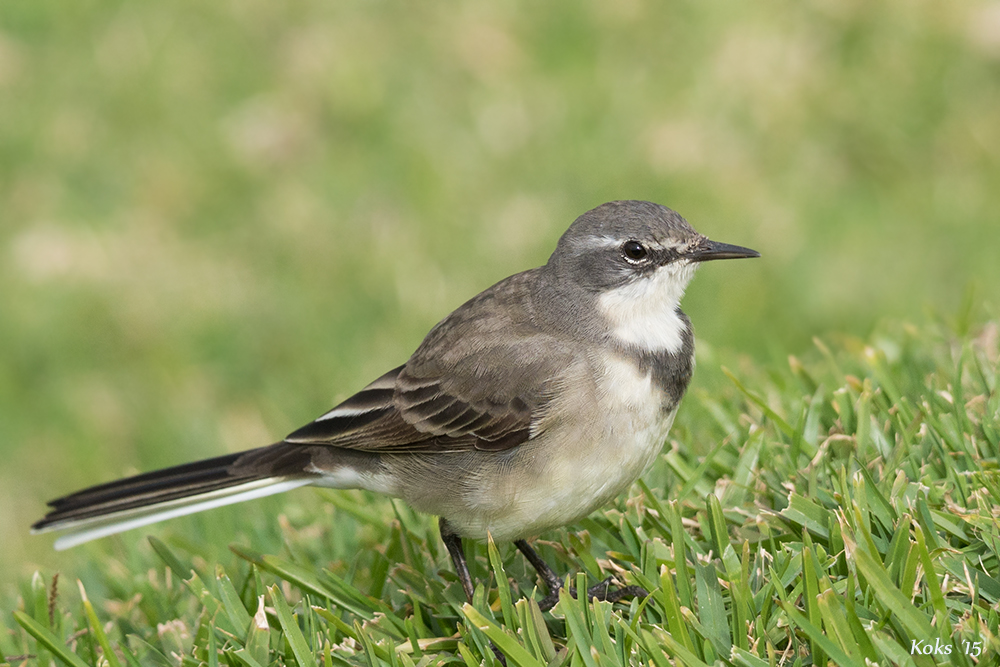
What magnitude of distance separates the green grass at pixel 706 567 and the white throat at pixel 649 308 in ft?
1.97

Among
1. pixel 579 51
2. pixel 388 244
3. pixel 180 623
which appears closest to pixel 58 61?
pixel 388 244

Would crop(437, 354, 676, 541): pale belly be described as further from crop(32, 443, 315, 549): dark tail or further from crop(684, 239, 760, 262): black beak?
crop(32, 443, 315, 549): dark tail

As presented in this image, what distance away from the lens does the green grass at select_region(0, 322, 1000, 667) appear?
3617 mm

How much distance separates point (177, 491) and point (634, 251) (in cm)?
214

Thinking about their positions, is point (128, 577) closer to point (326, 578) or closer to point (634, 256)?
point (326, 578)

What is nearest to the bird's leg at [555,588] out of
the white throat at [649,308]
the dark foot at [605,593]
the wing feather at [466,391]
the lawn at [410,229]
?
the dark foot at [605,593]

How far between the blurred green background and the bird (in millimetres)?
2859

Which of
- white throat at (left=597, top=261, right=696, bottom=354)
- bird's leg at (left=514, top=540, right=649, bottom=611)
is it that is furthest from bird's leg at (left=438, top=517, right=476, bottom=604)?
white throat at (left=597, top=261, right=696, bottom=354)

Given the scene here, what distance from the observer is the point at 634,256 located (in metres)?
4.53

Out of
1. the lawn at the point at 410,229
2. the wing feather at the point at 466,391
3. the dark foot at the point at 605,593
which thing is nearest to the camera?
the dark foot at the point at 605,593

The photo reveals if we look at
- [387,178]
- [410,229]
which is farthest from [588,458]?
[387,178]

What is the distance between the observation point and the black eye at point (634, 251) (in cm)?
451

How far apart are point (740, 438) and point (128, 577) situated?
2860 millimetres

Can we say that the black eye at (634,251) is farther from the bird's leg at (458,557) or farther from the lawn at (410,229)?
the bird's leg at (458,557)
